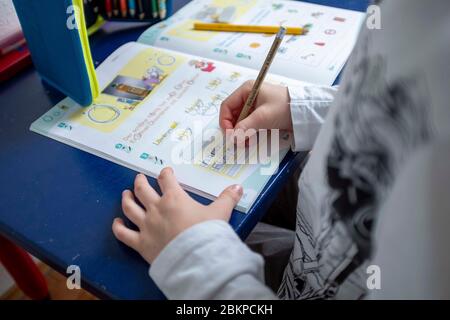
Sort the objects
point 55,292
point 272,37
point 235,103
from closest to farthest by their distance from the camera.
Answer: point 235,103 < point 272,37 < point 55,292

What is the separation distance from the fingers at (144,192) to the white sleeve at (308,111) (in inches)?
6.8

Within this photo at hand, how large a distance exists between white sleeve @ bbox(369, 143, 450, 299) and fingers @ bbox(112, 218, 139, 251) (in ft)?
0.72

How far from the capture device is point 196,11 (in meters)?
0.72

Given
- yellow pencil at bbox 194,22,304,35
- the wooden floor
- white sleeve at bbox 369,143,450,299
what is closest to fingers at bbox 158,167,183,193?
white sleeve at bbox 369,143,450,299

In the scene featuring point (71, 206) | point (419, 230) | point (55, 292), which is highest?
point (419, 230)

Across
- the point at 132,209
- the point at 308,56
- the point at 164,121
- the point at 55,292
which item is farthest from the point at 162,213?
the point at 55,292

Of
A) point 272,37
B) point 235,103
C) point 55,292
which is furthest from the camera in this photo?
point 55,292

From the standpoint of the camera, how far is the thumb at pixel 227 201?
39 centimetres

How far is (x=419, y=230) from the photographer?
0.85ft

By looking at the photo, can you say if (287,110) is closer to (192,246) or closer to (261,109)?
(261,109)

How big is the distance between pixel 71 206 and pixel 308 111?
0.97ft

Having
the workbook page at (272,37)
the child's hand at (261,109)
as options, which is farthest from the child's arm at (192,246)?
the workbook page at (272,37)

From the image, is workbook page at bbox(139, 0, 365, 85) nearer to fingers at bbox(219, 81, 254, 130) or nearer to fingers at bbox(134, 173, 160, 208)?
fingers at bbox(219, 81, 254, 130)

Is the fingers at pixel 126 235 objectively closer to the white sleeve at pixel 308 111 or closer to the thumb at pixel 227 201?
the thumb at pixel 227 201
